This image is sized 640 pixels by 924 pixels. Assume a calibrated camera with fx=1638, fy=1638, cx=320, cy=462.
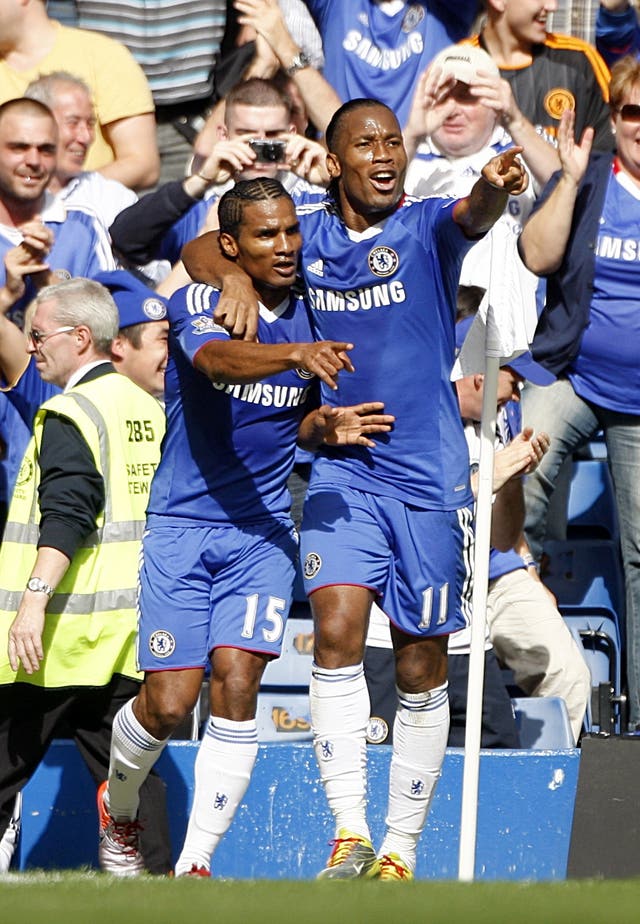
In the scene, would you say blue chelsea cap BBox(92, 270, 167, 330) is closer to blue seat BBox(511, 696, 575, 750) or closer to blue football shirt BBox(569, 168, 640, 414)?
blue football shirt BBox(569, 168, 640, 414)

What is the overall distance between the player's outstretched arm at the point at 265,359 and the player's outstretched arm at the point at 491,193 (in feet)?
2.10

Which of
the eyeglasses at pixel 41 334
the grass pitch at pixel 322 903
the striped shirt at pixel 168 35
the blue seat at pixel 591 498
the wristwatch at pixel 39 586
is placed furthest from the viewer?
the striped shirt at pixel 168 35

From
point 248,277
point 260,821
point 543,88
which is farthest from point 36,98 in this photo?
point 260,821

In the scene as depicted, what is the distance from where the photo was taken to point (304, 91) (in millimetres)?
8398

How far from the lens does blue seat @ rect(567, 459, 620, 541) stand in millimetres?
8641

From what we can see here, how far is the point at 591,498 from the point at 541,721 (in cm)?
180

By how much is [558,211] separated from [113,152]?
2733 mm

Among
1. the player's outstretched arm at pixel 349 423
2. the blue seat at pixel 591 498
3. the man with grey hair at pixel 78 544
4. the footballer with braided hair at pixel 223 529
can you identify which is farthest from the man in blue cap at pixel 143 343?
the blue seat at pixel 591 498

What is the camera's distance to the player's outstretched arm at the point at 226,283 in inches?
223

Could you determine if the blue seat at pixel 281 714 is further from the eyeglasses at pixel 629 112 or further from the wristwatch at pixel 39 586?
the eyeglasses at pixel 629 112

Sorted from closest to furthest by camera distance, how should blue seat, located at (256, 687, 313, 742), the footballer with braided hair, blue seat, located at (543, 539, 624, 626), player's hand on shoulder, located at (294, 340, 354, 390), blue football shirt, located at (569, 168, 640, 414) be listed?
player's hand on shoulder, located at (294, 340, 354, 390)
the footballer with braided hair
blue seat, located at (256, 687, 313, 742)
blue football shirt, located at (569, 168, 640, 414)
blue seat, located at (543, 539, 624, 626)

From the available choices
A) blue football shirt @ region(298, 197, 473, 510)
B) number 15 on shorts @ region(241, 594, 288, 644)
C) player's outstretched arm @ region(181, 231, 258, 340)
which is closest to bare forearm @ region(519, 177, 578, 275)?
blue football shirt @ region(298, 197, 473, 510)

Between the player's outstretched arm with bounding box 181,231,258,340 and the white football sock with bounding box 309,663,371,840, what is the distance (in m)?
1.24

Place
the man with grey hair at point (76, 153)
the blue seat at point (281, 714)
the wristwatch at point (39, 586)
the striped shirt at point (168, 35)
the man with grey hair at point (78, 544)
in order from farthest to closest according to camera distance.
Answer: the striped shirt at point (168, 35) → the man with grey hair at point (76, 153) → the blue seat at point (281, 714) → the man with grey hair at point (78, 544) → the wristwatch at point (39, 586)
